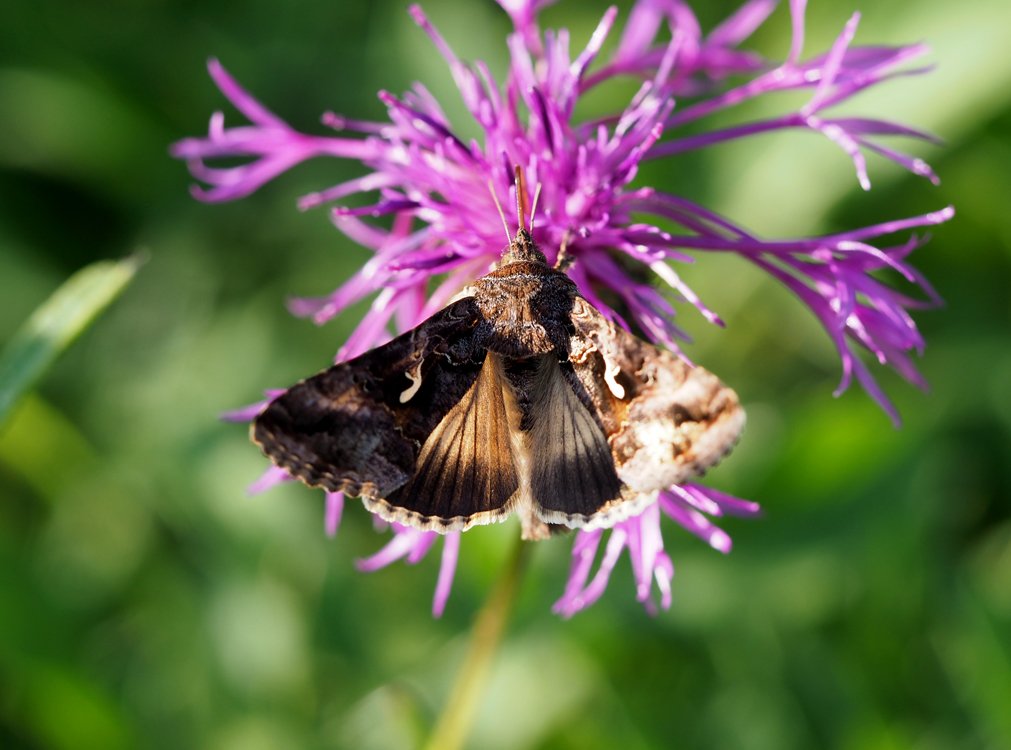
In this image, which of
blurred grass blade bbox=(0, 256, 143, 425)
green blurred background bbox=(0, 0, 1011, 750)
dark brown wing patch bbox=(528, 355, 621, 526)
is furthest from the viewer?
green blurred background bbox=(0, 0, 1011, 750)

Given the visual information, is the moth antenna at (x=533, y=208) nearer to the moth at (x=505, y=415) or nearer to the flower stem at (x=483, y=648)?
the moth at (x=505, y=415)

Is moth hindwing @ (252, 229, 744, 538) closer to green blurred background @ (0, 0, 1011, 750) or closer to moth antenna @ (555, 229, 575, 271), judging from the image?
moth antenna @ (555, 229, 575, 271)

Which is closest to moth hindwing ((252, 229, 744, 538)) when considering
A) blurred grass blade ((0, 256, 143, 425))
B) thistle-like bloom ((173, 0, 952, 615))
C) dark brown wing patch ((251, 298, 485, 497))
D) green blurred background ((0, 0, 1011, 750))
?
dark brown wing patch ((251, 298, 485, 497))

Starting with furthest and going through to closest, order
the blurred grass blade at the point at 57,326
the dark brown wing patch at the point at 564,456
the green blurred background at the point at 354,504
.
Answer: the green blurred background at the point at 354,504, the blurred grass blade at the point at 57,326, the dark brown wing patch at the point at 564,456

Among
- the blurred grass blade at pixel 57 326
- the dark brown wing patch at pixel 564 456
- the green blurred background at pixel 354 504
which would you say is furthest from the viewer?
the green blurred background at pixel 354 504

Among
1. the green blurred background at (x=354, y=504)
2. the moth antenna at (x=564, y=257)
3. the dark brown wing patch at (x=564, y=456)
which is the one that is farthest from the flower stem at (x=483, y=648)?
the moth antenna at (x=564, y=257)

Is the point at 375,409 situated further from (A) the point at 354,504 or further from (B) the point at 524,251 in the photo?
(A) the point at 354,504
